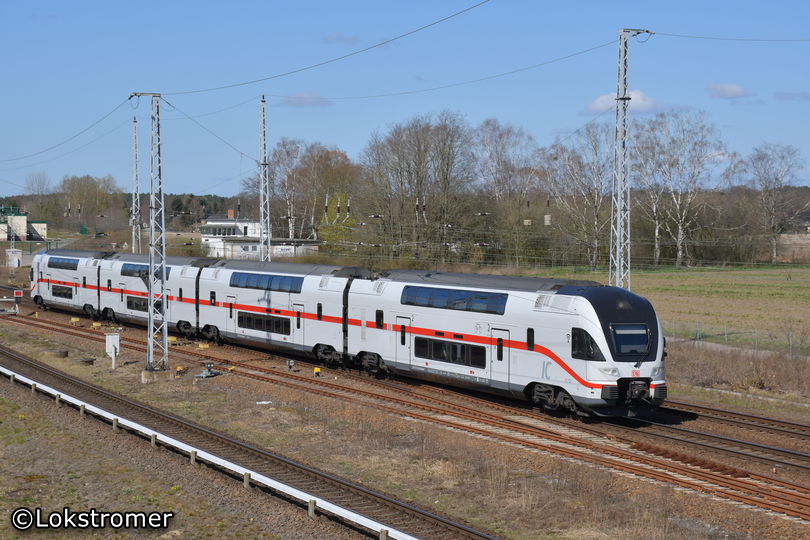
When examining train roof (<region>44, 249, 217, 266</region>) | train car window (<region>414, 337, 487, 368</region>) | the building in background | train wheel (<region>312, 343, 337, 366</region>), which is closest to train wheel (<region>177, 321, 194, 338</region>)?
train roof (<region>44, 249, 217, 266</region>)

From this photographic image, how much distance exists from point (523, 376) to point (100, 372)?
17.3 m

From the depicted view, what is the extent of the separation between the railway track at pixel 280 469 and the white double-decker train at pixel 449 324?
26.5 feet

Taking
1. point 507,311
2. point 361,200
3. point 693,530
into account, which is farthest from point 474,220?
point 693,530

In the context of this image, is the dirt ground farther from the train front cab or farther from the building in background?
the building in background

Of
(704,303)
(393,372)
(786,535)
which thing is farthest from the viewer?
(704,303)

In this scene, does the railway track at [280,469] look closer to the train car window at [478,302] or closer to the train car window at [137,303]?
the train car window at [478,302]

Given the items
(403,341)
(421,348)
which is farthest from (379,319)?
(421,348)

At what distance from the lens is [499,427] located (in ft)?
70.9

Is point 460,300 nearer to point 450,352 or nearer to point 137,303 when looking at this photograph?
point 450,352

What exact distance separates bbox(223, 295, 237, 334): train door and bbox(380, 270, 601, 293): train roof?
975cm

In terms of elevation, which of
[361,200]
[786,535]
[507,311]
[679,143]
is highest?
[679,143]

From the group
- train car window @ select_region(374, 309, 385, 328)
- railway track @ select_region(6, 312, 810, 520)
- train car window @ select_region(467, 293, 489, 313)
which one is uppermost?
train car window @ select_region(467, 293, 489, 313)

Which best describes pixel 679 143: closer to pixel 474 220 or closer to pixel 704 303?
pixel 474 220

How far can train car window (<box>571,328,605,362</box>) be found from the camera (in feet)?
68.4
